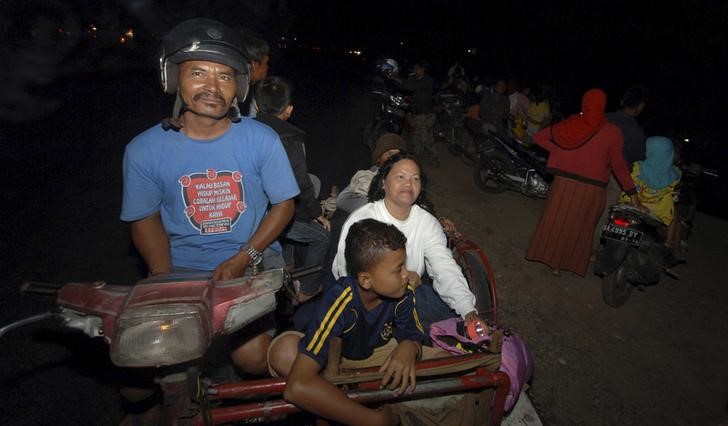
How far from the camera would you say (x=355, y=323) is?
2.12 m

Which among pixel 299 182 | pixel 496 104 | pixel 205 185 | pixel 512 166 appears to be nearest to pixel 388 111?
pixel 496 104

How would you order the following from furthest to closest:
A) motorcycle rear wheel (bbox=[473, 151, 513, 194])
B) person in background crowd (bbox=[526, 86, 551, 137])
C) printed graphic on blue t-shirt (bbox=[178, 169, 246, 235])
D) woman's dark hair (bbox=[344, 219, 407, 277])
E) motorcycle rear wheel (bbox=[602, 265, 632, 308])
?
person in background crowd (bbox=[526, 86, 551, 137]) < motorcycle rear wheel (bbox=[473, 151, 513, 194]) < motorcycle rear wheel (bbox=[602, 265, 632, 308]) < printed graphic on blue t-shirt (bbox=[178, 169, 246, 235]) < woman's dark hair (bbox=[344, 219, 407, 277])

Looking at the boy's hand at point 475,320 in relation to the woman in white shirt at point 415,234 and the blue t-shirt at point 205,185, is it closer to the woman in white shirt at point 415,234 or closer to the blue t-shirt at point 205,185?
the woman in white shirt at point 415,234

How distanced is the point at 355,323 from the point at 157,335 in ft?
3.42

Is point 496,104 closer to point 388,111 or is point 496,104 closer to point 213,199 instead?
point 388,111

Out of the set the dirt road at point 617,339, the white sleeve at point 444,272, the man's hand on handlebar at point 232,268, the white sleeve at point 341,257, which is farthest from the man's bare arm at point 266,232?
the dirt road at point 617,339

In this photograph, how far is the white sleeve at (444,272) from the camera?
8.46 ft

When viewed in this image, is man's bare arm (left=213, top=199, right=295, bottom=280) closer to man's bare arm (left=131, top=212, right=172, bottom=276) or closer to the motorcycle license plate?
man's bare arm (left=131, top=212, right=172, bottom=276)

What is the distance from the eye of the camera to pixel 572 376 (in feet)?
12.7

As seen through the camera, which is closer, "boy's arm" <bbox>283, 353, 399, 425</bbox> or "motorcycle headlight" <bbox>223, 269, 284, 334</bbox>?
"motorcycle headlight" <bbox>223, 269, 284, 334</bbox>

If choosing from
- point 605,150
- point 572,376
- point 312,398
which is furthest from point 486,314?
point 605,150

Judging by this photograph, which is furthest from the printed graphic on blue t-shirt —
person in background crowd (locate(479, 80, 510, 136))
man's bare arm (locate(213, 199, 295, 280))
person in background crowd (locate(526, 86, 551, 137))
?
person in background crowd (locate(526, 86, 551, 137))

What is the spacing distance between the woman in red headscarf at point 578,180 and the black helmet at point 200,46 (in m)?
3.89

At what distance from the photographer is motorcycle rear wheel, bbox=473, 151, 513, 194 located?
775 centimetres
